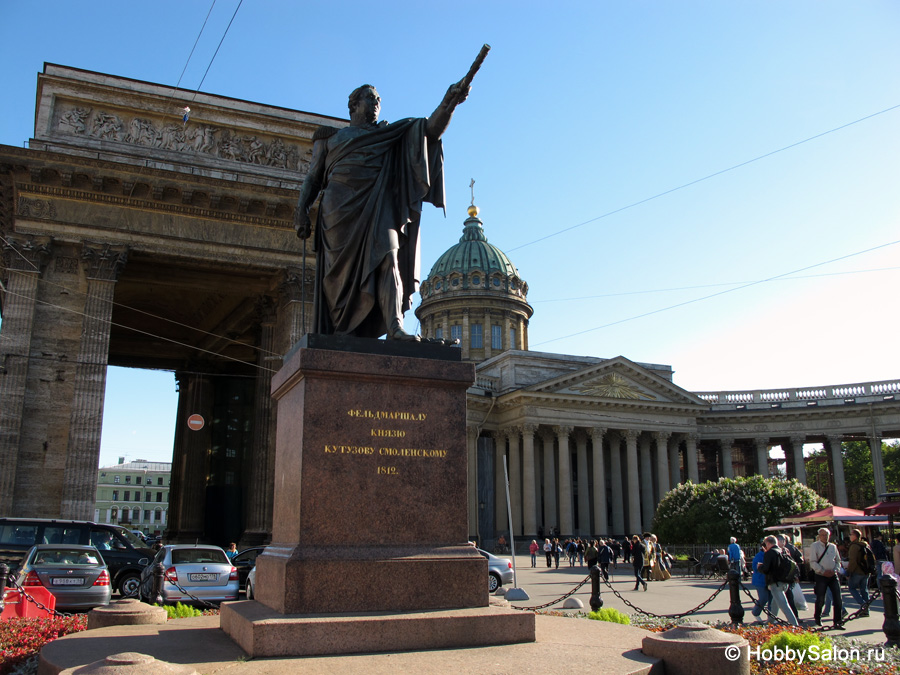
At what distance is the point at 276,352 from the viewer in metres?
27.4

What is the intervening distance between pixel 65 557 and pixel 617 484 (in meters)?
55.3

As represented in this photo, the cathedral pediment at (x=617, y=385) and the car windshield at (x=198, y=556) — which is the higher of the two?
the cathedral pediment at (x=617, y=385)

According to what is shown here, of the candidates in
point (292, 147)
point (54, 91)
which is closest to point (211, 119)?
point (292, 147)

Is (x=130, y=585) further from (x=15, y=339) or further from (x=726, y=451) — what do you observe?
(x=726, y=451)

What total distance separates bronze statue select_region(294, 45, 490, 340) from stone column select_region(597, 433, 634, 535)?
59549mm

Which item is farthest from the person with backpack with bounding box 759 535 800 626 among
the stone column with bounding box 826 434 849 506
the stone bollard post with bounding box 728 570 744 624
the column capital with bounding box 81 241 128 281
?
the stone column with bounding box 826 434 849 506

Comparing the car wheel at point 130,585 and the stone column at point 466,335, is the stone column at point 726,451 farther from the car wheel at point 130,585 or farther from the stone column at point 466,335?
the car wheel at point 130,585

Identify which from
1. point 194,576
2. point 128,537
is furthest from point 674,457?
point 194,576

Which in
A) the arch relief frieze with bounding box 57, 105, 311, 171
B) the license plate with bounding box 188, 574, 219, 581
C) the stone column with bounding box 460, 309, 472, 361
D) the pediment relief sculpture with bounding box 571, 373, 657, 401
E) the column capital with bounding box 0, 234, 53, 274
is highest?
the stone column with bounding box 460, 309, 472, 361

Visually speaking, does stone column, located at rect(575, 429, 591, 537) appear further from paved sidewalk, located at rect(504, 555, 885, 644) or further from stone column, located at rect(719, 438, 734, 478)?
paved sidewalk, located at rect(504, 555, 885, 644)

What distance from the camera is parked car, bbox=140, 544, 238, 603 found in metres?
15.4

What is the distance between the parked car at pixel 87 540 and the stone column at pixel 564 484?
43.4m

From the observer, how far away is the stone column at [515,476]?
198 ft

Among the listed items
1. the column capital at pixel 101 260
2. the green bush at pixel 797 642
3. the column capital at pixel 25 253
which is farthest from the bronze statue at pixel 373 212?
the column capital at pixel 25 253
